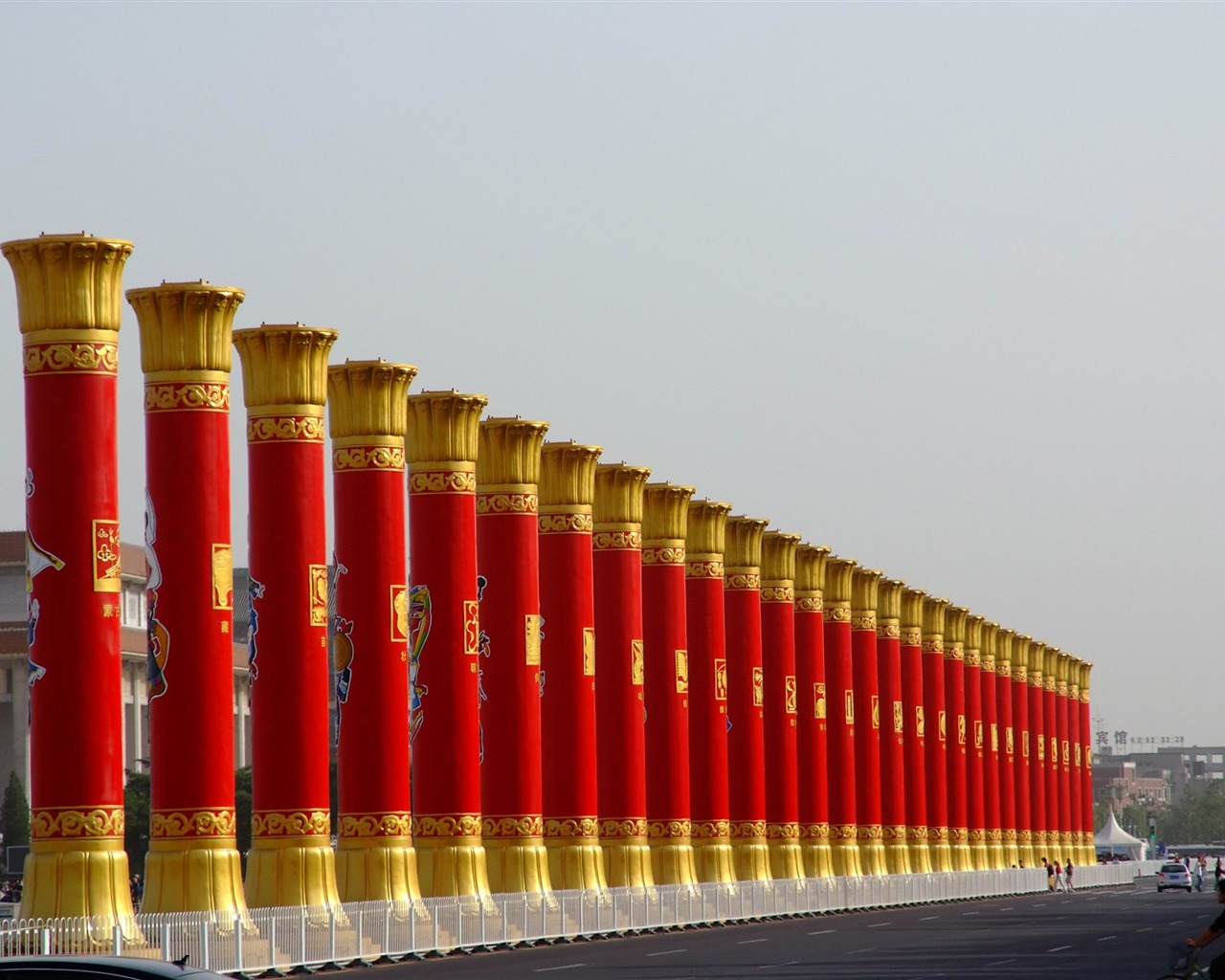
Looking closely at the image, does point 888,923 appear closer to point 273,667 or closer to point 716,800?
point 716,800

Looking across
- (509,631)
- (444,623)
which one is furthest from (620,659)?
(444,623)

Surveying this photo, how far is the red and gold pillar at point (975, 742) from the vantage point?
99000 mm

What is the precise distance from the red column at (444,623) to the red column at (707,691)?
16.5 meters

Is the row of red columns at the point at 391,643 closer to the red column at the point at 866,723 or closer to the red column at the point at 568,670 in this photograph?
the red column at the point at 568,670

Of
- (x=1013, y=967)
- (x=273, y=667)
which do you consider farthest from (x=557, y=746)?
Result: (x=1013, y=967)

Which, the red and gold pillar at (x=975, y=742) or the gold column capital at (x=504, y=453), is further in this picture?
the red and gold pillar at (x=975, y=742)

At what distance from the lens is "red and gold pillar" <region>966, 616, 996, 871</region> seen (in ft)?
325

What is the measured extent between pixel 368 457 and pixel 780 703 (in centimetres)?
3158

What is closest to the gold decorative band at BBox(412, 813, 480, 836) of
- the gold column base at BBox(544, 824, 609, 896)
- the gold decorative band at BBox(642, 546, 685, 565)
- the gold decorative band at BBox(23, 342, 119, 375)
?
the gold column base at BBox(544, 824, 609, 896)

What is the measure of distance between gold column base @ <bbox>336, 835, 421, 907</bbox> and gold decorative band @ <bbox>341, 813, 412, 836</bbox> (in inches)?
3.2

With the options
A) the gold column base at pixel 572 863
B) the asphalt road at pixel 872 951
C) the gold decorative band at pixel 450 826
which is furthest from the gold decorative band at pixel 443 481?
the gold column base at pixel 572 863

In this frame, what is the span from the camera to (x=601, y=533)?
55.8 metres

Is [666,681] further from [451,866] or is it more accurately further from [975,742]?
[975,742]

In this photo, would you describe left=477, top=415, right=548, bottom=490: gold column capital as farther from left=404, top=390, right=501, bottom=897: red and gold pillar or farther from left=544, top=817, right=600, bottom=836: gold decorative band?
left=544, top=817, right=600, bottom=836: gold decorative band
